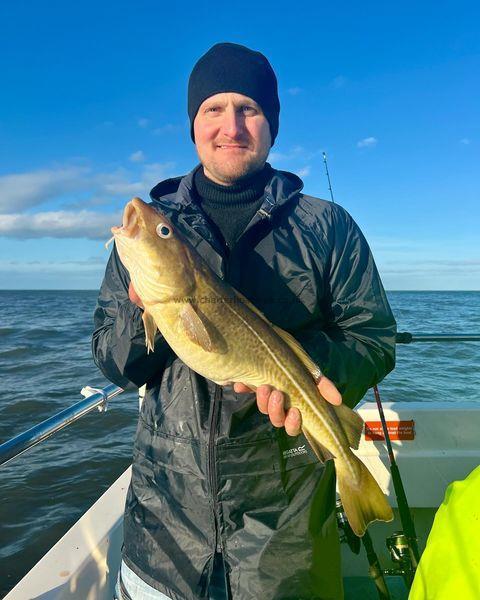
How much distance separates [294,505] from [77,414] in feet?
5.72

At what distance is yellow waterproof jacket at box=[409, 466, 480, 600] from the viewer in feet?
4.80

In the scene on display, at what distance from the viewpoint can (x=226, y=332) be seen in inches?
101

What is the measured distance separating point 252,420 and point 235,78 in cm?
220

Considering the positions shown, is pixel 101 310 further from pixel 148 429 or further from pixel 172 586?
pixel 172 586

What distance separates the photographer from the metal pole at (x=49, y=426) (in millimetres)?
2648

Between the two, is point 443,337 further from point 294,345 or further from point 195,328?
point 195,328

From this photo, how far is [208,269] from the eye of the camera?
2576 millimetres

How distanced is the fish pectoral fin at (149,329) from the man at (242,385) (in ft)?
0.15

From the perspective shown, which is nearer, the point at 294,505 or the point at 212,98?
the point at 294,505

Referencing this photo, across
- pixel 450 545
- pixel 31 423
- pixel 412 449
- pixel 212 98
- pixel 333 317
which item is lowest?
pixel 31 423

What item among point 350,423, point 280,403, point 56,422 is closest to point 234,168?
point 280,403

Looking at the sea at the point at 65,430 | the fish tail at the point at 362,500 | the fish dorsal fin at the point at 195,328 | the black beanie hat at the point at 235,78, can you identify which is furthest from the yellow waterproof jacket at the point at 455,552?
the sea at the point at 65,430

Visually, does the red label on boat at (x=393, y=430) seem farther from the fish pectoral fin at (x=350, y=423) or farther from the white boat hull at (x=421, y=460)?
the fish pectoral fin at (x=350, y=423)

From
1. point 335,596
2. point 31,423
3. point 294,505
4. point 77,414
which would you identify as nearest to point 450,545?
point 294,505
